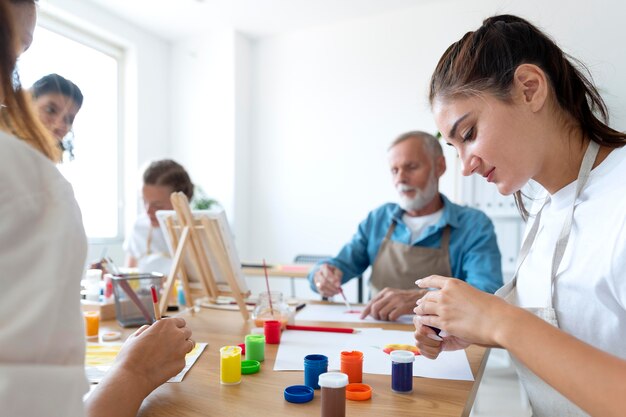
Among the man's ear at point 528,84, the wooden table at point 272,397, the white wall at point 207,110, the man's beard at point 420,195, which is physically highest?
the white wall at point 207,110

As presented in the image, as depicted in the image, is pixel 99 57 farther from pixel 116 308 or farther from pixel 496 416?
pixel 496 416

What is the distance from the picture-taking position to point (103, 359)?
1.23 metres

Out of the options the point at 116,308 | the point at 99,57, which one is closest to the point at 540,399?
the point at 116,308

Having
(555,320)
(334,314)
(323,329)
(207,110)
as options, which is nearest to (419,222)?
(334,314)

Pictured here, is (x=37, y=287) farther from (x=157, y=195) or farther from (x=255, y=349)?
(x=157, y=195)

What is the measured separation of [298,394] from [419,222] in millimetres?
1503

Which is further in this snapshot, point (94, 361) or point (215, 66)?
point (215, 66)

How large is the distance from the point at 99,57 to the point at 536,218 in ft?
14.7

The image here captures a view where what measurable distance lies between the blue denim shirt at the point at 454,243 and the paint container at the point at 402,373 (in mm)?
911

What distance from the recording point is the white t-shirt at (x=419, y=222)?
2252 mm

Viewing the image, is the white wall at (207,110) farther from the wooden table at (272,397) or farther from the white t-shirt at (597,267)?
the white t-shirt at (597,267)

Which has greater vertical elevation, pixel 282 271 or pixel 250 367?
pixel 250 367

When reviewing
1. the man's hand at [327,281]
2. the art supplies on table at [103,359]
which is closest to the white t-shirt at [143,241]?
the man's hand at [327,281]

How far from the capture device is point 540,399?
3.66ft
